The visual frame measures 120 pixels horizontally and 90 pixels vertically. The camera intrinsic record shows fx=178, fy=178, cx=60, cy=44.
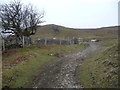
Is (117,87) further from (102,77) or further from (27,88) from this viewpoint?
(27,88)

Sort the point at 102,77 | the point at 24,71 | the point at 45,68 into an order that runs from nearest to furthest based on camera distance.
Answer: the point at 102,77, the point at 24,71, the point at 45,68

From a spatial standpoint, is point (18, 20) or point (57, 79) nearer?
point (57, 79)

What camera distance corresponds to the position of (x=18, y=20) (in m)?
33.4

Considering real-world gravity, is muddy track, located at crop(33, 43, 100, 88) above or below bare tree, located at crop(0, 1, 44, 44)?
below

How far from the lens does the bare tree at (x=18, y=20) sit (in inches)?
1291

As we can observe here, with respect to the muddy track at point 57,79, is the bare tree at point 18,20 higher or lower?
higher

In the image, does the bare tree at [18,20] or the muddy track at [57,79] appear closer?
the muddy track at [57,79]

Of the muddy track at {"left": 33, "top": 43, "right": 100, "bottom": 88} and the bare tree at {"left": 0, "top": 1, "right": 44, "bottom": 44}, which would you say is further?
the bare tree at {"left": 0, "top": 1, "right": 44, "bottom": 44}

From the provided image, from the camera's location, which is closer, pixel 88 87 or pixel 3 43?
pixel 88 87

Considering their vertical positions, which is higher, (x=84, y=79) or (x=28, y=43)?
(x=28, y=43)

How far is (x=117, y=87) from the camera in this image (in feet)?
35.1

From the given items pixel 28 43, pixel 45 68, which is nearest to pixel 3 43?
pixel 28 43

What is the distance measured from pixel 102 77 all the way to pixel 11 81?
667 centimetres

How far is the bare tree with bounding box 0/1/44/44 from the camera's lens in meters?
32.8
